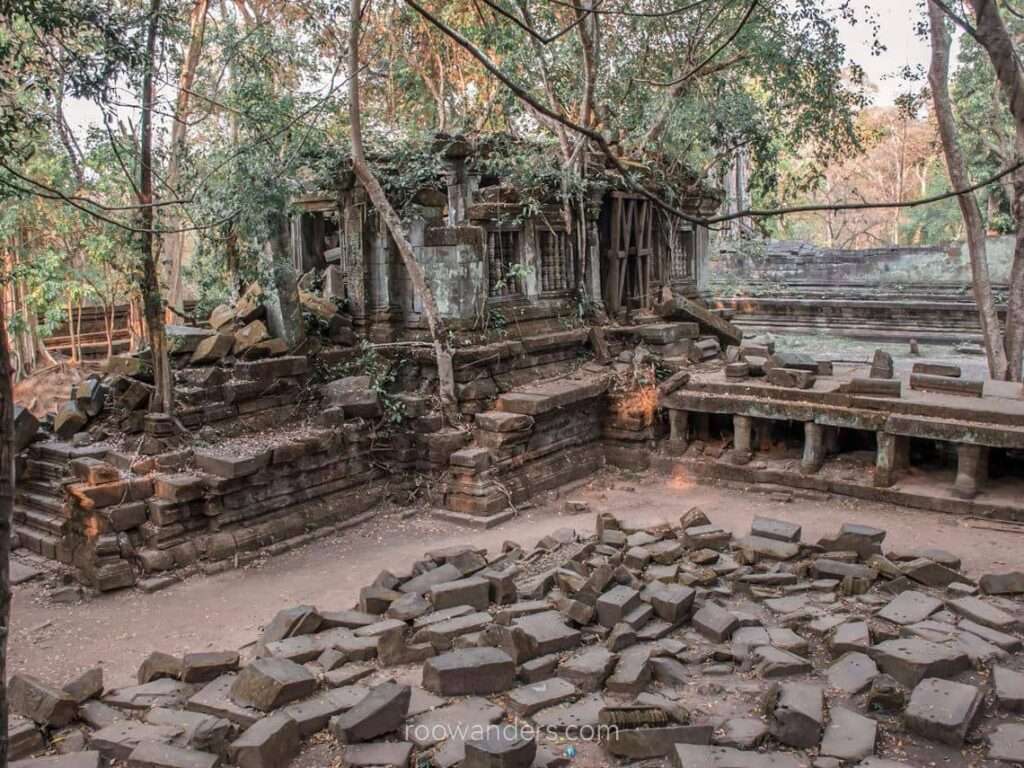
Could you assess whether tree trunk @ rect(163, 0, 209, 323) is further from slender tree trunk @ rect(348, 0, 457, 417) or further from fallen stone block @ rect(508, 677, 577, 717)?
fallen stone block @ rect(508, 677, 577, 717)

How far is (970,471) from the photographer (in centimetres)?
848

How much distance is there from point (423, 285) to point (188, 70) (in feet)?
19.6

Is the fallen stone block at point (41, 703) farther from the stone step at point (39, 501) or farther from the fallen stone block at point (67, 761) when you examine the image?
the stone step at point (39, 501)

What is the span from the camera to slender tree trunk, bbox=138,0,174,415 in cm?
766

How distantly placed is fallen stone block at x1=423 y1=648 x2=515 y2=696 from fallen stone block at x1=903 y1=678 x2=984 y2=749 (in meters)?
2.10

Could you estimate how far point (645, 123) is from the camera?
12430 mm

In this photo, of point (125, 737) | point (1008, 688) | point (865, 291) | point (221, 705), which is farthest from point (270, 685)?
point (865, 291)

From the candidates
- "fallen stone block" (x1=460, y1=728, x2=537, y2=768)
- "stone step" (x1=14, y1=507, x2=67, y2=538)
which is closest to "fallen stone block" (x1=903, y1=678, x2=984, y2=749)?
"fallen stone block" (x1=460, y1=728, x2=537, y2=768)

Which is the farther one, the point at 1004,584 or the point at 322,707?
the point at 1004,584

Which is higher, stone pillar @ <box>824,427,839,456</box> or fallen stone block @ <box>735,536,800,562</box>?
stone pillar @ <box>824,427,839,456</box>

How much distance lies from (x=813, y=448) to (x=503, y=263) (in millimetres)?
4293

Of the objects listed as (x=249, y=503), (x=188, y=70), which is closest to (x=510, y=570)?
(x=249, y=503)

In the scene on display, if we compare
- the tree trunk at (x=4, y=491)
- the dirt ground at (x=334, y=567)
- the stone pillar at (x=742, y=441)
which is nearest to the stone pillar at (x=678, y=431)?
the dirt ground at (x=334, y=567)

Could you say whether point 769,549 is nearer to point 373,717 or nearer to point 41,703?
point 373,717
